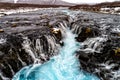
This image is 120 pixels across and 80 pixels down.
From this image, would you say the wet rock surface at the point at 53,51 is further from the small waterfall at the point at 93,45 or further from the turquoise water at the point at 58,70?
the turquoise water at the point at 58,70

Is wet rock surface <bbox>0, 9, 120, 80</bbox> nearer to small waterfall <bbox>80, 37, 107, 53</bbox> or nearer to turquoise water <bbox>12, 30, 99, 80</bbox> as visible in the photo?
small waterfall <bbox>80, 37, 107, 53</bbox>

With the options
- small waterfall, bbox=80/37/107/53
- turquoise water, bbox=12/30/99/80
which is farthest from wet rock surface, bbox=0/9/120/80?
turquoise water, bbox=12/30/99/80

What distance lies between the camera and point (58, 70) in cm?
1291

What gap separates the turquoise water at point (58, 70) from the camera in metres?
11.8

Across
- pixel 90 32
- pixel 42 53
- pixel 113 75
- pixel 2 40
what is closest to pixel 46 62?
pixel 42 53

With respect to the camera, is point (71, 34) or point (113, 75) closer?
point (113, 75)

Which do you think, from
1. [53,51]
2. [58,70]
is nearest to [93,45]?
[53,51]

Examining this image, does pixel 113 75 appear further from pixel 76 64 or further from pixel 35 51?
pixel 35 51

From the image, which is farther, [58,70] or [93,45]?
[93,45]

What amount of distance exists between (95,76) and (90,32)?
809cm

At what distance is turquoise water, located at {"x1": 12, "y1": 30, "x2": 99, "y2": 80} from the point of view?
1183cm

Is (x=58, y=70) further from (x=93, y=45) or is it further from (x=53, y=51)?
(x=93, y=45)

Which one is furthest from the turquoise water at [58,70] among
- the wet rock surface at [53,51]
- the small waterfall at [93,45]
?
the small waterfall at [93,45]

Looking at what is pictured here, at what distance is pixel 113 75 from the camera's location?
38.0 feet
